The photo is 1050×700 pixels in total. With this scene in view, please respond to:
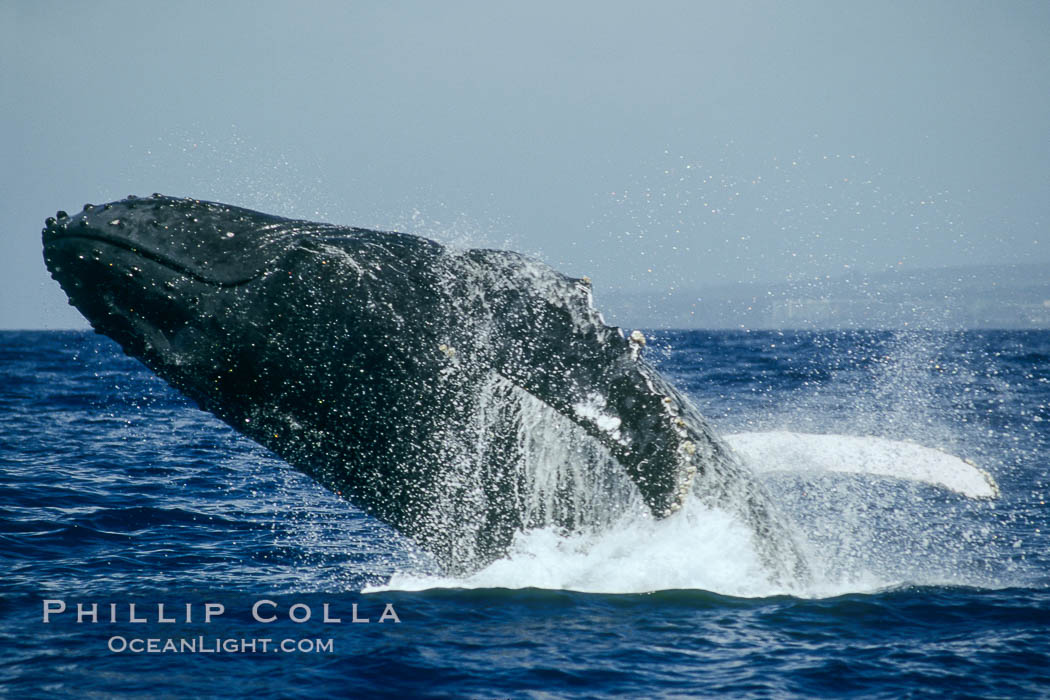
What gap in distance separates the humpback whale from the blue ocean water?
Result: 0.88m

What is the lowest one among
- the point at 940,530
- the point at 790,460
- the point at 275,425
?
the point at 940,530

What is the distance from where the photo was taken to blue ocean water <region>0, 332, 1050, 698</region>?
6.36 metres

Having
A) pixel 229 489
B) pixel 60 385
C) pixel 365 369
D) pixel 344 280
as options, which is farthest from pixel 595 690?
pixel 60 385

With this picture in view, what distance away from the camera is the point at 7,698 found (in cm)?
601

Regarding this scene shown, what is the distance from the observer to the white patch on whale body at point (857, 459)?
9727 millimetres

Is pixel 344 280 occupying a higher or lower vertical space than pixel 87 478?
higher

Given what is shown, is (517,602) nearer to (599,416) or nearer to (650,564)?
(650,564)

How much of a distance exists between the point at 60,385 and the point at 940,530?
104ft

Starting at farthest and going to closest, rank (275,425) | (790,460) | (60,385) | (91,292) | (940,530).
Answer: (60,385)
(940,530)
(790,460)
(275,425)
(91,292)

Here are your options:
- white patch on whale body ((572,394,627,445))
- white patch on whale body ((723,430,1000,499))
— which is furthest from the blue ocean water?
white patch on whale body ((572,394,627,445))

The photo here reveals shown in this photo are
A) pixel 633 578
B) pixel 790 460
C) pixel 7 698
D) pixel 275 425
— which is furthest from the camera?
pixel 790 460

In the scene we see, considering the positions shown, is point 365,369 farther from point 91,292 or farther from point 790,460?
point 790,460

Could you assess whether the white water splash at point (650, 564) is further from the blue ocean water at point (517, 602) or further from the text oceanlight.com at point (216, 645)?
A: the text oceanlight.com at point (216, 645)

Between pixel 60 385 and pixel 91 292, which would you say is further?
pixel 60 385
